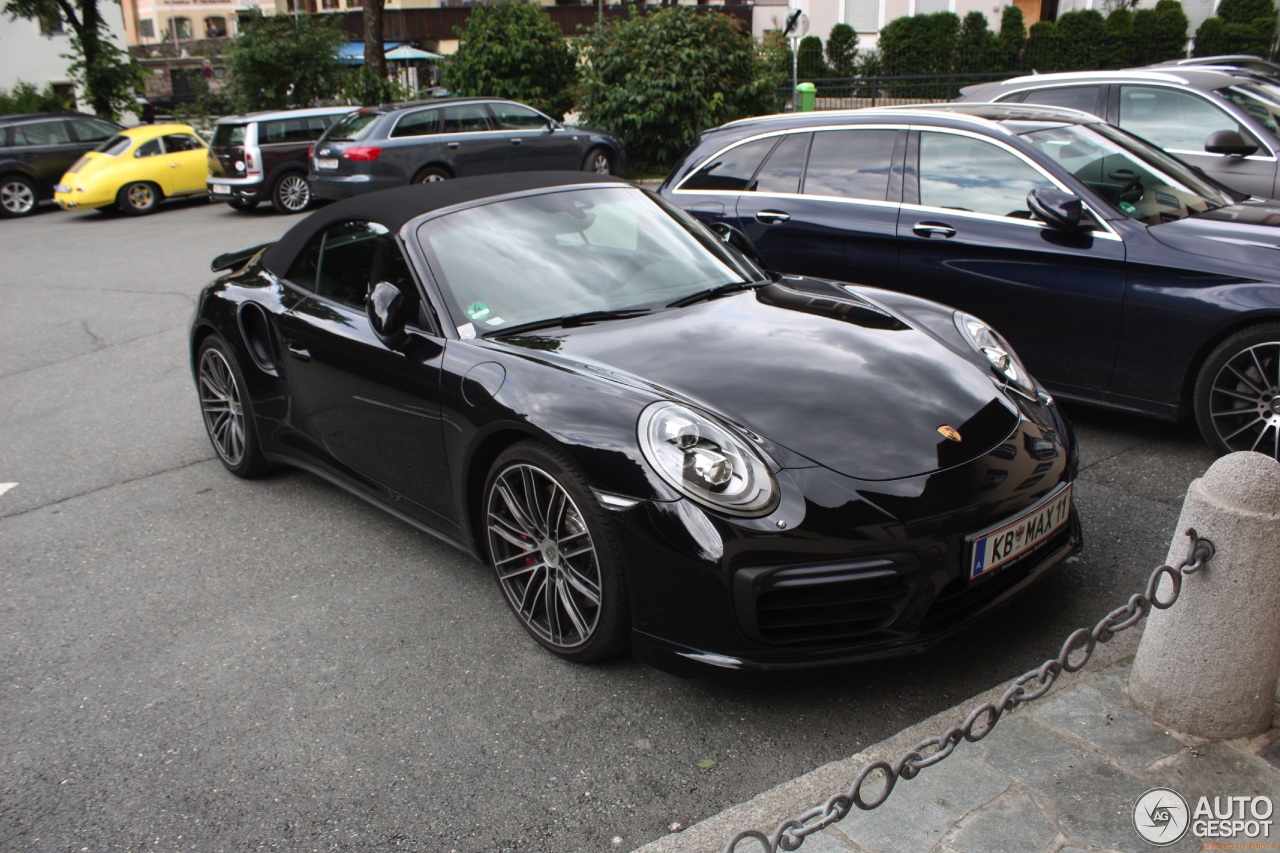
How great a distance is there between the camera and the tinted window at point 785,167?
641 centimetres

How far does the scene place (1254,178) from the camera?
7699 millimetres

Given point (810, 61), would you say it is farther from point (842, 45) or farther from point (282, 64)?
point (282, 64)

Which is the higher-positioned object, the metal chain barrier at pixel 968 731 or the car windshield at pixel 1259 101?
the car windshield at pixel 1259 101

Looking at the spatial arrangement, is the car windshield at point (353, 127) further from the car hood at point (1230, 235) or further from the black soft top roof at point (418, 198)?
the car hood at point (1230, 235)

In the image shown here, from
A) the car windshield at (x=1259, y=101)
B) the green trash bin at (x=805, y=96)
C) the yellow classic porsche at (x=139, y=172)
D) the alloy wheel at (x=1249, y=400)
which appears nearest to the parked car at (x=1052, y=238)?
the alloy wheel at (x=1249, y=400)

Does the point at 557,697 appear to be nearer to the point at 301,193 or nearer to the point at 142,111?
the point at 301,193

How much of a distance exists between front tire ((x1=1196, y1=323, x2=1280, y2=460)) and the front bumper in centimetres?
224

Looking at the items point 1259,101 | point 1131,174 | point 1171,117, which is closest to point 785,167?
point 1131,174

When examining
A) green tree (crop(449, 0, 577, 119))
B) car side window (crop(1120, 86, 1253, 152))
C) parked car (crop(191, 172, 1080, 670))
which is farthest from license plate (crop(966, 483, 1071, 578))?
green tree (crop(449, 0, 577, 119))

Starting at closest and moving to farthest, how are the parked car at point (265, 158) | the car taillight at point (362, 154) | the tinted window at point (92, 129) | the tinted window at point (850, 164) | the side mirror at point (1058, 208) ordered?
the side mirror at point (1058, 208) → the tinted window at point (850, 164) → the car taillight at point (362, 154) → the parked car at point (265, 158) → the tinted window at point (92, 129)

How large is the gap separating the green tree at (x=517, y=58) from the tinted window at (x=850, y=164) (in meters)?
15.1

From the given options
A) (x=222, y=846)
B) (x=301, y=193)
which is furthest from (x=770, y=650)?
(x=301, y=193)

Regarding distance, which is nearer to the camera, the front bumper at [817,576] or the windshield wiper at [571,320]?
the front bumper at [817,576]

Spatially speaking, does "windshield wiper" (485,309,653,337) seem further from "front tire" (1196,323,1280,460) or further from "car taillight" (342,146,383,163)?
"car taillight" (342,146,383,163)
